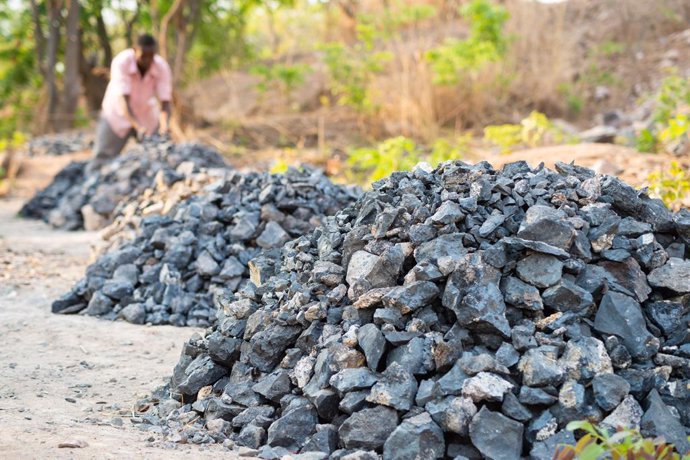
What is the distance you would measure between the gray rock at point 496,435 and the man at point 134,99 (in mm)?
5893

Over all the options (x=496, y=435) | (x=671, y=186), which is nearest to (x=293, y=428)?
(x=496, y=435)

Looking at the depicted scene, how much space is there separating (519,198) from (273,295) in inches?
39.0

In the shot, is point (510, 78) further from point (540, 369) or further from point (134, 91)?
point (540, 369)

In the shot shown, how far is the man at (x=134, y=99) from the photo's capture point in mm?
7555

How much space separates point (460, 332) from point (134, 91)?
6.12 metres

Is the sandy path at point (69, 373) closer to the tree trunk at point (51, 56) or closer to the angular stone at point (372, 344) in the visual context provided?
the angular stone at point (372, 344)

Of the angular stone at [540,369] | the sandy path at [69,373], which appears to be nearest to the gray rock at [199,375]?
the sandy path at [69,373]

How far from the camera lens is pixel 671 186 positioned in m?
4.82

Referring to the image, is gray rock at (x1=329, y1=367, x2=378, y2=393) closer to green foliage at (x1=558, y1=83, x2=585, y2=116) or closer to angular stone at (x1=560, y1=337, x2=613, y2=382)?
angular stone at (x1=560, y1=337, x2=613, y2=382)

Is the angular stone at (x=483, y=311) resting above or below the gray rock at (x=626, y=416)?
above

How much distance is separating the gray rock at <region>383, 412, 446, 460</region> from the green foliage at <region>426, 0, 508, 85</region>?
8188mm

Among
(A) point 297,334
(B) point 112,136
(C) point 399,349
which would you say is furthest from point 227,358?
(B) point 112,136

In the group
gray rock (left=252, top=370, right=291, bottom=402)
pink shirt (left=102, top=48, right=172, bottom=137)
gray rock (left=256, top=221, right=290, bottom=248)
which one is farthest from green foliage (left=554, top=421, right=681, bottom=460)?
pink shirt (left=102, top=48, right=172, bottom=137)

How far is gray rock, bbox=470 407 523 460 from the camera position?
7.52 feet
